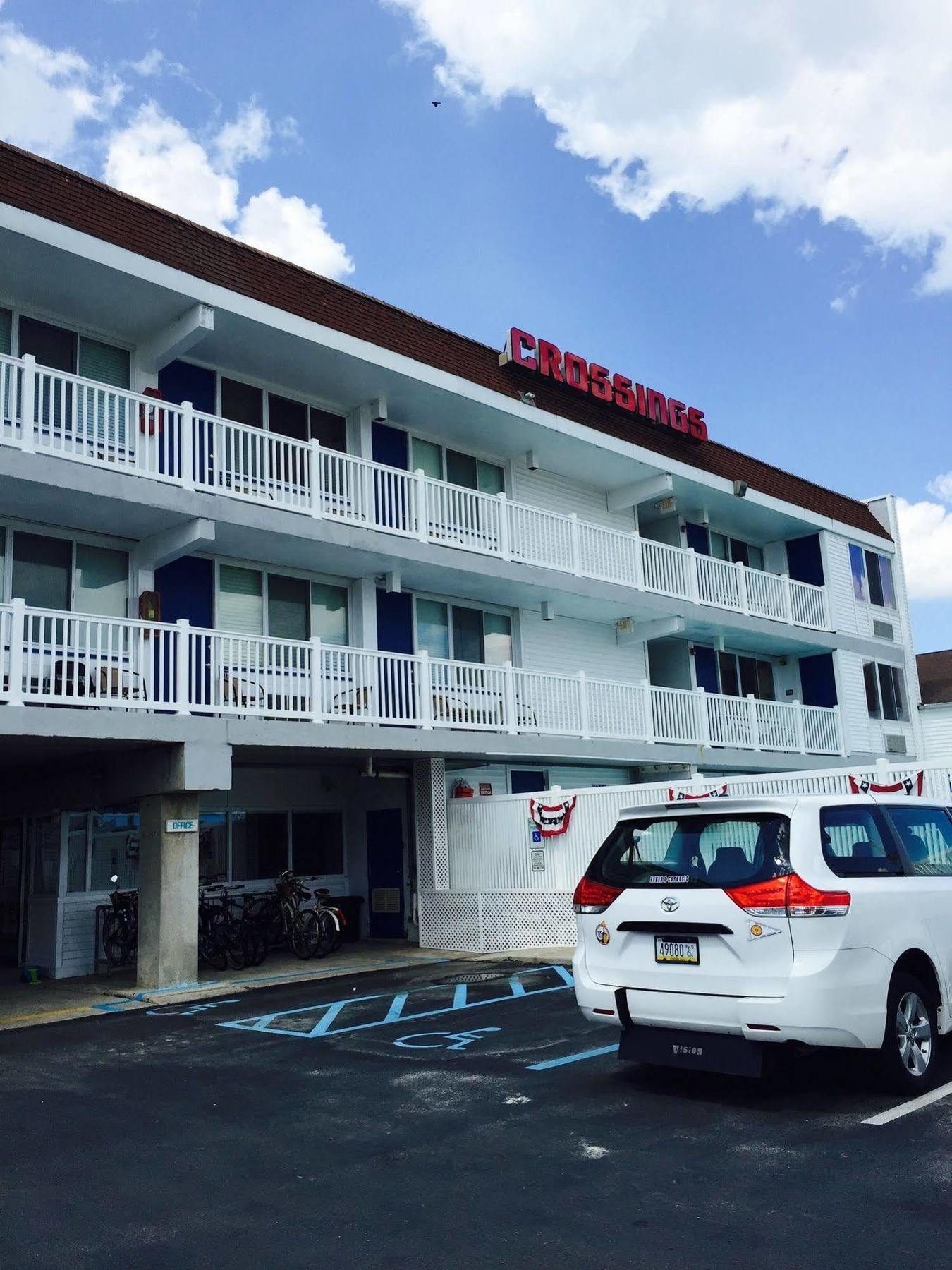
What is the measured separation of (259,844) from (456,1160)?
13.5 metres

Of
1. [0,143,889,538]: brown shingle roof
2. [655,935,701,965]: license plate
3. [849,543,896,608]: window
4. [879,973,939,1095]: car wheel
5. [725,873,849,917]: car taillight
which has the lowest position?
[879,973,939,1095]: car wheel

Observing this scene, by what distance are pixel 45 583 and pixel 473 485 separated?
8620mm

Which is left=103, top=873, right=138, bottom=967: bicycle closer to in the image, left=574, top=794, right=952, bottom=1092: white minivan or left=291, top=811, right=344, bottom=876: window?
left=291, top=811, right=344, bottom=876: window

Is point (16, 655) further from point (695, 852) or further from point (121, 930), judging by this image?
point (695, 852)

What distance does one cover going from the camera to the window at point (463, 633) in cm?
1978

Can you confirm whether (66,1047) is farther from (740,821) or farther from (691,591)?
(691,591)

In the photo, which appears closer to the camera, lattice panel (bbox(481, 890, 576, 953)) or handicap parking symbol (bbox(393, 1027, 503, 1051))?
handicap parking symbol (bbox(393, 1027, 503, 1051))

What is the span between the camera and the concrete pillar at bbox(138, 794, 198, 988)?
13938 mm

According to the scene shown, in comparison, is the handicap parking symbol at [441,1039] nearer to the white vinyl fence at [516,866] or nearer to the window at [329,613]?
the white vinyl fence at [516,866]

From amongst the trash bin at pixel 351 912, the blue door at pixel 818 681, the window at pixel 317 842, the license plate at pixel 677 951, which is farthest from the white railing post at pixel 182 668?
the blue door at pixel 818 681

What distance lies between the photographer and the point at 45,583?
49.0ft

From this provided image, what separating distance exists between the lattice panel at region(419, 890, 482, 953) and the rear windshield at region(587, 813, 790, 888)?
10.2 meters

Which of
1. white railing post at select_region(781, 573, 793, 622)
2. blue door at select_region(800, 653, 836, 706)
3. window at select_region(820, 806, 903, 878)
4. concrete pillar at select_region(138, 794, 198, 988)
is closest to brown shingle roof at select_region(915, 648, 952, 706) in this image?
blue door at select_region(800, 653, 836, 706)

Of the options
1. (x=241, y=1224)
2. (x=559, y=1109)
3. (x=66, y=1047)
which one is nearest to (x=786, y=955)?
(x=559, y=1109)
